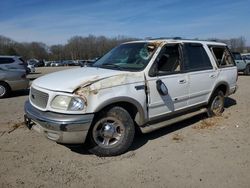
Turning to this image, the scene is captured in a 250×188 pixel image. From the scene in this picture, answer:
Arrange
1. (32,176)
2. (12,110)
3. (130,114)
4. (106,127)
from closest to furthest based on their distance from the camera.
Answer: (32,176)
(106,127)
(130,114)
(12,110)

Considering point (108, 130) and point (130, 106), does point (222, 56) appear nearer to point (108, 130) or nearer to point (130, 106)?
point (130, 106)

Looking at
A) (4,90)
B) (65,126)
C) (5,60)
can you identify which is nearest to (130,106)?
(65,126)

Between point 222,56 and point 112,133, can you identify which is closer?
point 112,133

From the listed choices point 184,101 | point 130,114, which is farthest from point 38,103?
Answer: point 184,101

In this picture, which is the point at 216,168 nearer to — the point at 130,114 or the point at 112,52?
the point at 130,114

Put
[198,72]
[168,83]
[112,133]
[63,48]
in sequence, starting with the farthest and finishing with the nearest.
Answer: [63,48] → [198,72] → [168,83] → [112,133]

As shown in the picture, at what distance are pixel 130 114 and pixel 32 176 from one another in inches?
73.8

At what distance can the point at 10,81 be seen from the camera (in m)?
12.0

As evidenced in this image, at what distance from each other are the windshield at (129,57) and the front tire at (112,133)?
0.90m

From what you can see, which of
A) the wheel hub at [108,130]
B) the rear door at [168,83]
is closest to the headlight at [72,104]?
the wheel hub at [108,130]

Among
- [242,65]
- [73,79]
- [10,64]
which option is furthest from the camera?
[242,65]

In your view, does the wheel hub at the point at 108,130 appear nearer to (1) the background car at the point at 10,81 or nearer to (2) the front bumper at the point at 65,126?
(2) the front bumper at the point at 65,126

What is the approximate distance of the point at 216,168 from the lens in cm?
444

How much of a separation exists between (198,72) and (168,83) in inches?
43.1
